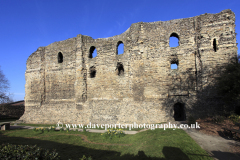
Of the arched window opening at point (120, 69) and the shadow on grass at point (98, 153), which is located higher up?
the arched window opening at point (120, 69)

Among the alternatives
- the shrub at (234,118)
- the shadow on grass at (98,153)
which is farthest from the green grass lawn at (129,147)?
the shrub at (234,118)

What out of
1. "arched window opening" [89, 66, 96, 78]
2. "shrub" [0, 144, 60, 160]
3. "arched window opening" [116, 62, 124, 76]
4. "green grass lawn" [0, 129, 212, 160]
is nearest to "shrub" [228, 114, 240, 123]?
"green grass lawn" [0, 129, 212, 160]

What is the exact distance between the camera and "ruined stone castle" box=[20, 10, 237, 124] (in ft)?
36.4

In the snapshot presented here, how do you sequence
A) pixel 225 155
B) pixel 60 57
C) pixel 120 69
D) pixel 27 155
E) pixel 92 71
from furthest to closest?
pixel 60 57
pixel 92 71
pixel 120 69
pixel 225 155
pixel 27 155

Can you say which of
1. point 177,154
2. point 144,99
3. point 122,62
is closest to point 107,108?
point 144,99

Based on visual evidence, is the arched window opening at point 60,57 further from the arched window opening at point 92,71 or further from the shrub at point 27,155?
the shrub at point 27,155

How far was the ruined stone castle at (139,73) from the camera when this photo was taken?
11.1 meters

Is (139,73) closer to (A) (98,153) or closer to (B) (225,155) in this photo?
(A) (98,153)

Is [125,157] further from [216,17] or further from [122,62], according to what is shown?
[216,17]

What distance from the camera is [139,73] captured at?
41.8 ft

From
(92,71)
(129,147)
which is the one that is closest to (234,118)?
(129,147)

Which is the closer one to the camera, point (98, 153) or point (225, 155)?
point (225, 155)

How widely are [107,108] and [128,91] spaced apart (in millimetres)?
2595

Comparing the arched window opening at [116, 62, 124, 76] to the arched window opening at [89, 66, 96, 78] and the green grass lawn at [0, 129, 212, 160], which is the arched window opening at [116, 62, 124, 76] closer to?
the arched window opening at [89, 66, 96, 78]
